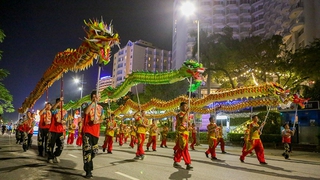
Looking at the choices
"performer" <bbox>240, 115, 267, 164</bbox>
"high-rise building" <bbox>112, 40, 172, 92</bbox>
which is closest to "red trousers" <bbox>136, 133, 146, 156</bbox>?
"performer" <bbox>240, 115, 267, 164</bbox>

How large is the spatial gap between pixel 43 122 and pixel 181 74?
5.81 m

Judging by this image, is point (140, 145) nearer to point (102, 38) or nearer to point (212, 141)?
point (212, 141)

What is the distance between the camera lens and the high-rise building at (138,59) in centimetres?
11100

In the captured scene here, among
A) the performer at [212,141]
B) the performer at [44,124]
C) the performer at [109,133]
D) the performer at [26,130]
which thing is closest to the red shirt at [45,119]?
the performer at [44,124]

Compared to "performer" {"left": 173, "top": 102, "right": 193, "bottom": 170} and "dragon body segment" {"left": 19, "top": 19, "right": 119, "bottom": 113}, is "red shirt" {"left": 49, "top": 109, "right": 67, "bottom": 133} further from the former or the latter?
"performer" {"left": 173, "top": 102, "right": 193, "bottom": 170}

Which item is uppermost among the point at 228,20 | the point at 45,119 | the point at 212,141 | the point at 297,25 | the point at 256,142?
the point at 228,20

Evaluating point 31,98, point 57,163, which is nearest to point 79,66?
point 57,163

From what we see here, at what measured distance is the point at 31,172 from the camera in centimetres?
725

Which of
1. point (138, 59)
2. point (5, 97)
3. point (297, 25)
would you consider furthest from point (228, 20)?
point (5, 97)

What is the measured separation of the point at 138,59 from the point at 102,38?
103 metres

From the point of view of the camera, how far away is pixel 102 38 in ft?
28.8

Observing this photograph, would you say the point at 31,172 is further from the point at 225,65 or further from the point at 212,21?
the point at 212,21

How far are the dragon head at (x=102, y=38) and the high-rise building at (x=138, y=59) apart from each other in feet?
330

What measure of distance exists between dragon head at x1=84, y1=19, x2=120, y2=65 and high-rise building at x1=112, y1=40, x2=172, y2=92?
100493mm
